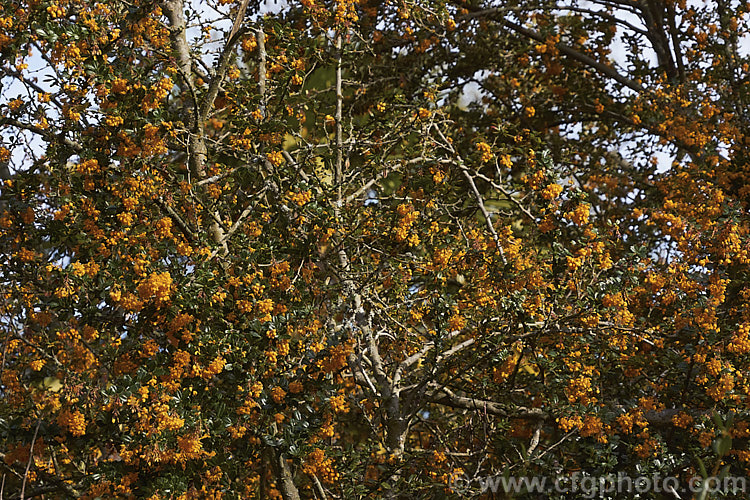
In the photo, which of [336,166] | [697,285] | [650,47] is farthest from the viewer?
[650,47]

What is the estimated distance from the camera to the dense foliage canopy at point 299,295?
3.60 m

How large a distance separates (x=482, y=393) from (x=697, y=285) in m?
1.34

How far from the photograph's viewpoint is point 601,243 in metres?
4.13

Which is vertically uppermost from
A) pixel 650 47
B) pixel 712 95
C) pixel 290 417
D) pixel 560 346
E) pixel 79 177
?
pixel 650 47

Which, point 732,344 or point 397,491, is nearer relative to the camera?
point 732,344

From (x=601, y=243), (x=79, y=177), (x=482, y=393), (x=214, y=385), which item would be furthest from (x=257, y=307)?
(x=601, y=243)

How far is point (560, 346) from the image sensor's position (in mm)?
4188

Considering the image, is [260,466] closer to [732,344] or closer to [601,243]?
[601,243]

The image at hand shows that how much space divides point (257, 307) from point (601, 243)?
1856 millimetres

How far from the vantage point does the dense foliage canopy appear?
142 inches

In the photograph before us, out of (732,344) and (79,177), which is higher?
(79,177)

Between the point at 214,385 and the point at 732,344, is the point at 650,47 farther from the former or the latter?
the point at 214,385

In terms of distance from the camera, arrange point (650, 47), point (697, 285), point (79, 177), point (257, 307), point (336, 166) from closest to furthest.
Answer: point (257, 307)
point (79, 177)
point (697, 285)
point (336, 166)
point (650, 47)

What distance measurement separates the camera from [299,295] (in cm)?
388
